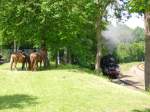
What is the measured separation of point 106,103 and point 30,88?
4928mm

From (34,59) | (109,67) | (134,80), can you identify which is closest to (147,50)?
(34,59)

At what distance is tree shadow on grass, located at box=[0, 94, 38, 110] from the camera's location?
18.9 metres

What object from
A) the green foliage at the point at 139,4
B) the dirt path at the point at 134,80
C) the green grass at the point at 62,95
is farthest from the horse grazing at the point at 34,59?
the green foliage at the point at 139,4

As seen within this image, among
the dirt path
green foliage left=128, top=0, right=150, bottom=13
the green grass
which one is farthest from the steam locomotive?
green foliage left=128, top=0, right=150, bottom=13

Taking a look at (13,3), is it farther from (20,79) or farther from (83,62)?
(83,62)

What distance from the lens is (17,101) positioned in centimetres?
1973

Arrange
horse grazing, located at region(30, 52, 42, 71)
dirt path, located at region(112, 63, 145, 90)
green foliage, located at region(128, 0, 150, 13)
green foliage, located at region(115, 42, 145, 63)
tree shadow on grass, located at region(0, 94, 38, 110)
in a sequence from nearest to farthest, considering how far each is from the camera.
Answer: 1. green foliage, located at region(128, 0, 150, 13)
2. tree shadow on grass, located at region(0, 94, 38, 110)
3. horse grazing, located at region(30, 52, 42, 71)
4. dirt path, located at region(112, 63, 145, 90)
5. green foliage, located at region(115, 42, 145, 63)

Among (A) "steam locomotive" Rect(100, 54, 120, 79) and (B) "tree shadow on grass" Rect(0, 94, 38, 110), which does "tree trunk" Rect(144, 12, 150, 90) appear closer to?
(B) "tree shadow on grass" Rect(0, 94, 38, 110)

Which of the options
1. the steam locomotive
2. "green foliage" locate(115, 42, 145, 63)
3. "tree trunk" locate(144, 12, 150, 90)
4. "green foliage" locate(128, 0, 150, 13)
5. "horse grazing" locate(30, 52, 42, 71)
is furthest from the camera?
"green foliage" locate(115, 42, 145, 63)

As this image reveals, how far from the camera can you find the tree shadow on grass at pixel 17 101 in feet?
61.9

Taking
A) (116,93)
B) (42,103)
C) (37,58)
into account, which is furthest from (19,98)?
(37,58)

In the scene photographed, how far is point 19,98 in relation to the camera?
67.3 ft

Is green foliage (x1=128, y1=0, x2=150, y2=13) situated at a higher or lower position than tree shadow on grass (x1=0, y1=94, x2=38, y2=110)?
higher

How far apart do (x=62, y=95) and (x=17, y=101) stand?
2724 mm
